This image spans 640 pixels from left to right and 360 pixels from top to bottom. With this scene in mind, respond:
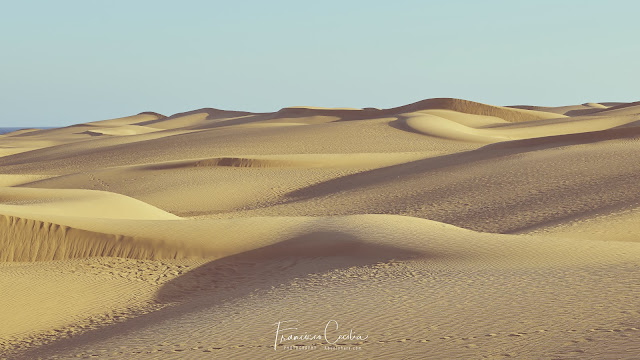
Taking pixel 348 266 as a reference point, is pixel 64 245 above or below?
above

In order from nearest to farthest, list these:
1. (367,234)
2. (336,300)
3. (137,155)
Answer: (336,300) < (367,234) < (137,155)

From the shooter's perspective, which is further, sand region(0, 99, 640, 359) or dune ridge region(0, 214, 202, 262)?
dune ridge region(0, 214, 202, 262)

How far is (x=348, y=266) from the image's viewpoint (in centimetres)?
1171

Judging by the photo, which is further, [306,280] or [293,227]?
[293,227]

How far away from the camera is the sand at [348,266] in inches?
312

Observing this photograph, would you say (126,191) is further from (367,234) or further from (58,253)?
(367,234)

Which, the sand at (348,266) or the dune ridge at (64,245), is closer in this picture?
the sand at (348,266)

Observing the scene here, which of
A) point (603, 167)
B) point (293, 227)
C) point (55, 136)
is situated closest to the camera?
point (293, 227)

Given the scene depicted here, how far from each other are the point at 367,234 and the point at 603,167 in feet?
43.0

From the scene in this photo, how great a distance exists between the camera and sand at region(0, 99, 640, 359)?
791cm

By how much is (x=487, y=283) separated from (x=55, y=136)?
86.9m

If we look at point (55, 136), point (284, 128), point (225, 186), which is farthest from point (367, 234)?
point (55, 136)

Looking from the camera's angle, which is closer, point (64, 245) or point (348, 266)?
point (348, 266)

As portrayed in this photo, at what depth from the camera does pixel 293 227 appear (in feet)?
47.4
